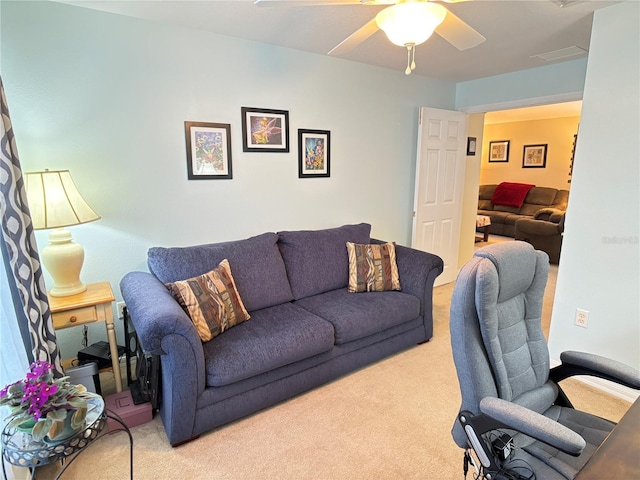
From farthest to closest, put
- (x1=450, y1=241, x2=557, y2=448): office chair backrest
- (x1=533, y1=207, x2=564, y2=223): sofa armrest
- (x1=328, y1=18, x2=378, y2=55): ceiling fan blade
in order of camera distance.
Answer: (x1=533, y1=207, x2=564, y2=223): sofa armrest, (x1=328, y1=18, x2=378, y2=55): ceiling fan blade, (x1=450, y1=241, x2=557, y2=448): office chair backrest

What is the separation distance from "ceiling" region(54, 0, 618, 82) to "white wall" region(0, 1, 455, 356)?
16 cm

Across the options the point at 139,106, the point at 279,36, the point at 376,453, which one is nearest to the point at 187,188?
the point at 139,106

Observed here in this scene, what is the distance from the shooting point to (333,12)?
2.26 m

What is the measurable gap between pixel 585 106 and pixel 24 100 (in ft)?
11.3

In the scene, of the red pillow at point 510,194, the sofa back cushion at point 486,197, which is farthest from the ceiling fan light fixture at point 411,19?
the sofa back cushion at point 486,197

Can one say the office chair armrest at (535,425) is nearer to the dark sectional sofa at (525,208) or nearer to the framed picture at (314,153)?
the framed picture at (314,153)

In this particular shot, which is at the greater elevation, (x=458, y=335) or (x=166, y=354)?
(x=458, y=335)

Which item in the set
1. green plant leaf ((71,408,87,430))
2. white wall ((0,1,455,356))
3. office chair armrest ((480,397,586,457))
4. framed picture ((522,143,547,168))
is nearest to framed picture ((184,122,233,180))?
white wall ((0,1,455,356))

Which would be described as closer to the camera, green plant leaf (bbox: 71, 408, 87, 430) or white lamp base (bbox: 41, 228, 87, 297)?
green plant leaf (bbox: 71, 408, 87, 430)

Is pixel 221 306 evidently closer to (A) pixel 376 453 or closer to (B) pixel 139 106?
(A) pixel 376 453

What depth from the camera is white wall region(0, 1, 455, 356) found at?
213 cm

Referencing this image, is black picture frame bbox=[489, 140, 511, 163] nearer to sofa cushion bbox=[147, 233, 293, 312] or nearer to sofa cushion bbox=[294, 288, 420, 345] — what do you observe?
sofa cushion bbox=[294, 288, 420, 345]

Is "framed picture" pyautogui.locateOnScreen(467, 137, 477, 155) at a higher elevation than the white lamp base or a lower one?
higher

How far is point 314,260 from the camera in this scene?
2.93 metres
